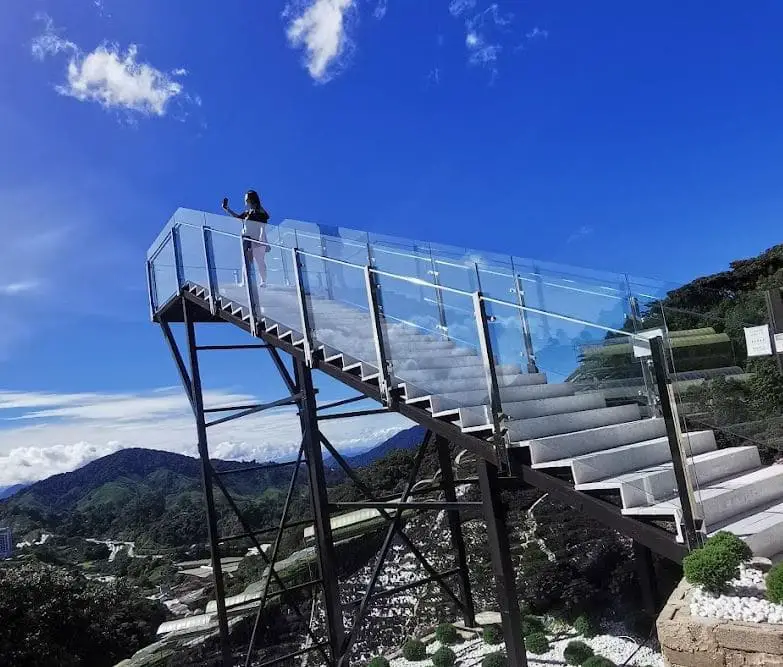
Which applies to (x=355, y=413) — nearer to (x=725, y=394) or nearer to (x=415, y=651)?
(x=415, y=651)

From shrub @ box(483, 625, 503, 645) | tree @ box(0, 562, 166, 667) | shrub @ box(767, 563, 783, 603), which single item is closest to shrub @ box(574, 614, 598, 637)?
shrub @ box(483, 625, 503, 645)

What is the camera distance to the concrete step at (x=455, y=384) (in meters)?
4.89

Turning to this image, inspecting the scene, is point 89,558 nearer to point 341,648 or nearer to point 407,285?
point 341,648

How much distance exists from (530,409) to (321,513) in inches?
134

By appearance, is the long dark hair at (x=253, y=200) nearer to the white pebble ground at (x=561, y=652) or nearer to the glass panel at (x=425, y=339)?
the glass panel at (x=425, y=339)

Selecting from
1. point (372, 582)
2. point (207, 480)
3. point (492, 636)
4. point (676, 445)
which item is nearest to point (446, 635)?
point (492, 636)

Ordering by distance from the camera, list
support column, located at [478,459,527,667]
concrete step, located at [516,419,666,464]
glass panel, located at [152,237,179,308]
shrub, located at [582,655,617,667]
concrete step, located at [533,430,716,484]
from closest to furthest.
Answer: concrete step, located at [533,430,716,484] < concrete step, located at [516,419,666,464] < support column, located at [478,459,527,667] < shrub, located at [582,655,617,667] < glass panel, located at [152,237,179,308]

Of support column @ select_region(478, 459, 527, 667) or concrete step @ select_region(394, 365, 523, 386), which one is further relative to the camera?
concrete step @ select_region(394, 365, 523, 386)

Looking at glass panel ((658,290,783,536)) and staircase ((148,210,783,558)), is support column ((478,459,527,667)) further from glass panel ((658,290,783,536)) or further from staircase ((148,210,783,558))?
glass panel ((658,290,783,536))

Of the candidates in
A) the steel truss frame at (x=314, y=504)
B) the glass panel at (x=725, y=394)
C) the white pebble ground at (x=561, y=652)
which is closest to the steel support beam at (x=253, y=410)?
the steel truss frame at (x=314, y=504)

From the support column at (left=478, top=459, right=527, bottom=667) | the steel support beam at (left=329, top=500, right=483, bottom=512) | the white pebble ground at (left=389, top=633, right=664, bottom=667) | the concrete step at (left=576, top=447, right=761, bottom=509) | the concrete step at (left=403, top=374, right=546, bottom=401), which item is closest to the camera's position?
the concrete step at (left=576, top=447, right=761, bottom=509)

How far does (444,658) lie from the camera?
23.6 feet

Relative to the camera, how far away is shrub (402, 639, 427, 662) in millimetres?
7742

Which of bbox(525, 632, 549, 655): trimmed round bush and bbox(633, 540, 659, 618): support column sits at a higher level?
bbox(633, 540, 659, 618): support column
